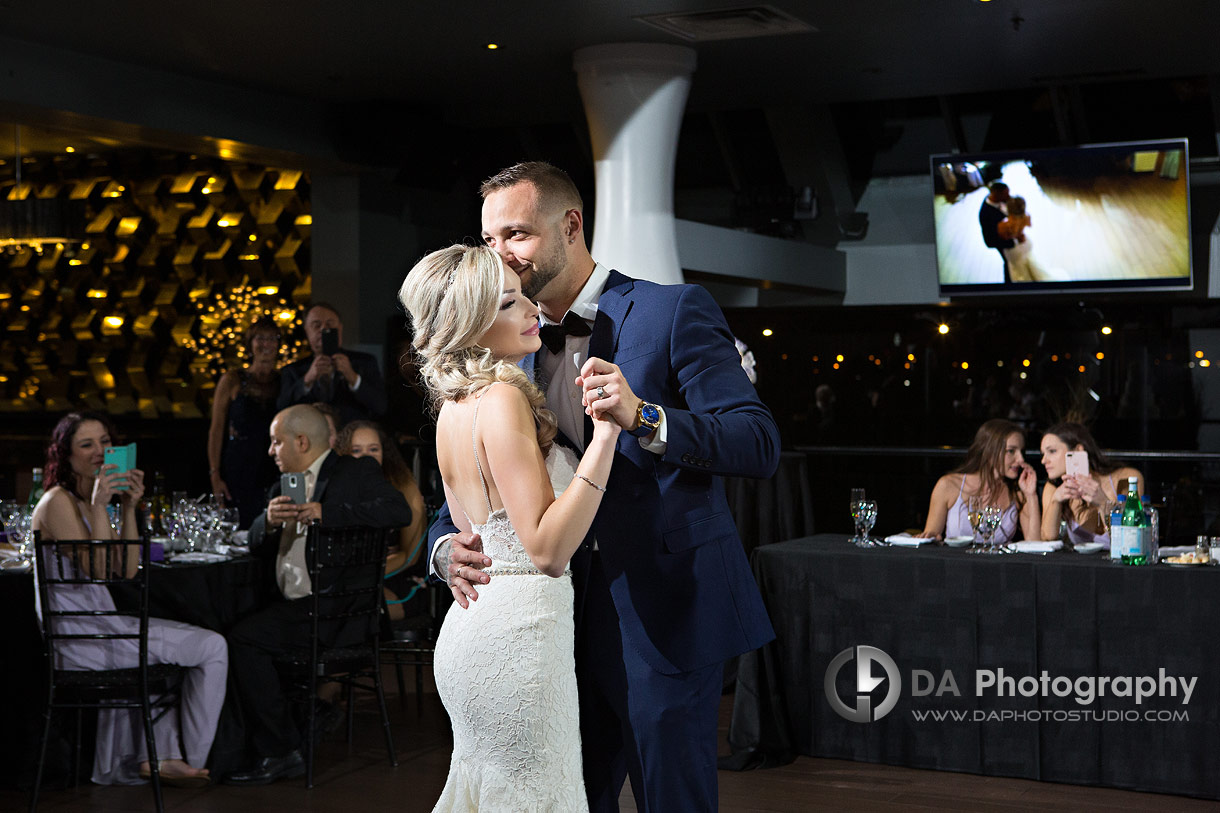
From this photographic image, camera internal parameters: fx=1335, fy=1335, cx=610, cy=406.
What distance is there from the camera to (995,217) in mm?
9070

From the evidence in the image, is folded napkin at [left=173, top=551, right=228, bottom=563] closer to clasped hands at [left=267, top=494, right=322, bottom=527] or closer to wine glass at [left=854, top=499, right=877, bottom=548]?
clasped hands at [left=267, top=494, right=322, bottom=527]

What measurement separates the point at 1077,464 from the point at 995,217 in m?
4.34

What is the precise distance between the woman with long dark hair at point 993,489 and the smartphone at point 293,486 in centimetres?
252

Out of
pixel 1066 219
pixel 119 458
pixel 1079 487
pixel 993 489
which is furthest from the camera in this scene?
pixel 1066 219

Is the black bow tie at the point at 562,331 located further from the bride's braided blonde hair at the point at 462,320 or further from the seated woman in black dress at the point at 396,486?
the seated woman in black dress at the point at 396,486

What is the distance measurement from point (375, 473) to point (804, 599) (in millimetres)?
1797

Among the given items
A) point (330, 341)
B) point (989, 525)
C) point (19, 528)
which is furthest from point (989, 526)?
point (19, 528)

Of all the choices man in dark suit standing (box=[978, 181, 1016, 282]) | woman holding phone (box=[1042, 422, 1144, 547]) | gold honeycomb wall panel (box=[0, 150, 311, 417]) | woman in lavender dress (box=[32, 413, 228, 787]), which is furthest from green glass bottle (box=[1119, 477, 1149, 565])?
gold honeycomb wall panel (box=[0, 150, 311, 417])

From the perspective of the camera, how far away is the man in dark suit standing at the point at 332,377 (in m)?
6.88

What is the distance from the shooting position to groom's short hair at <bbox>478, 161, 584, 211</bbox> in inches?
93.9

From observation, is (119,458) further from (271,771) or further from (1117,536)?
(1117,536)

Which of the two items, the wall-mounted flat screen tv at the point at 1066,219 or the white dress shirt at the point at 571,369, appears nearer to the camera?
the white dress shirt at the point at 571,369

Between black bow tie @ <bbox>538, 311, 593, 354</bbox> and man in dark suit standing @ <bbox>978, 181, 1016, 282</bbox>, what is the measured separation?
7163mm

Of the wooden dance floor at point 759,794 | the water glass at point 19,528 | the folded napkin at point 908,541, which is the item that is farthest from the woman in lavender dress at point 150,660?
the folded napkin at point 908,541
